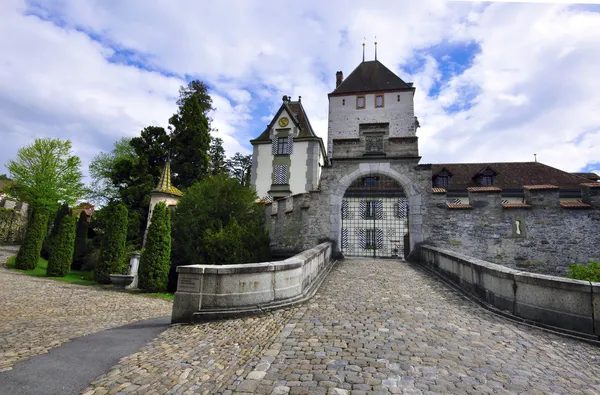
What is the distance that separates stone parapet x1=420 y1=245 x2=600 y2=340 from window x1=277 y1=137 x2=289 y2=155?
20.5 meters

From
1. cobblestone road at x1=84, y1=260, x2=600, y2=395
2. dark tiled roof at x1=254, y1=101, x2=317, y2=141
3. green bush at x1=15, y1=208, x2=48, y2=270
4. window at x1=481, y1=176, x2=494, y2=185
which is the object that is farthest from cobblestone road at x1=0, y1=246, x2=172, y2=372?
window at x1=481, y1=176, x2=494, y2=185

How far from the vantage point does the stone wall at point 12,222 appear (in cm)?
2425

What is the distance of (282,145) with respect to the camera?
26.1m

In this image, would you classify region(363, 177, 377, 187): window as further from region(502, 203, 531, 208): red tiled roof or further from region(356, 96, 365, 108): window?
region(502, 203, 531, 208): red tiled roof

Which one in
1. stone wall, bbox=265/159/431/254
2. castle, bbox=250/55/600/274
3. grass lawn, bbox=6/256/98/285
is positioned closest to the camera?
castle, bbox=250/55/600/274

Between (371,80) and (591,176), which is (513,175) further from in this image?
(371,80)

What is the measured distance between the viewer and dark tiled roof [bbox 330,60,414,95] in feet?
98.6

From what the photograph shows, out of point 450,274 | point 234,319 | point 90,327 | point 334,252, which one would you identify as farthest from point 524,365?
point 334,252

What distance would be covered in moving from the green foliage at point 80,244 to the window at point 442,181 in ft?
87.8

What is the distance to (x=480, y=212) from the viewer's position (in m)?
11.5

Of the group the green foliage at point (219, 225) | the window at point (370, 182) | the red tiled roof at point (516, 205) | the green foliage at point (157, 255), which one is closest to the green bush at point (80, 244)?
the green foliage at point (219, 225)

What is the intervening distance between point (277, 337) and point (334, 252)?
8.29 m

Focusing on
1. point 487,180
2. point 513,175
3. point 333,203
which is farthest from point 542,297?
point 513,175

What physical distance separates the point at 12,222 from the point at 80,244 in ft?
32.9
